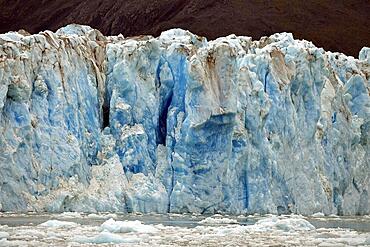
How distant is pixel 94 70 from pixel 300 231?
1347 cm

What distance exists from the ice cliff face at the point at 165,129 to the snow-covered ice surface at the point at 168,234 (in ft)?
16.8

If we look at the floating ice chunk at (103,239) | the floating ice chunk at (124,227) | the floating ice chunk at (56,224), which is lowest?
the floating ice chunk at (103,239)

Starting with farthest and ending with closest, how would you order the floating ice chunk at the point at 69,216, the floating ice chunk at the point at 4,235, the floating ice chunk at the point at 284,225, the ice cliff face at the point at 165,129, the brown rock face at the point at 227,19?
the brown rock face at the point at 227,19 < the ice cliff face at the point at 165,129 < the floating ice chunk at the point at 69,216 < the floating ice chunk at the point at 284,225 < the floating ice chunk at the point at 4,235

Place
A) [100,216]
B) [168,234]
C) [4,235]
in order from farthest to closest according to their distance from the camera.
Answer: [100,216] < [168,234] < [4,235]

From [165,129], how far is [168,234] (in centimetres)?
1387

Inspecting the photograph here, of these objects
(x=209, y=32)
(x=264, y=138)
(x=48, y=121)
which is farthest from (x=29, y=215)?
(x=209, y=32)

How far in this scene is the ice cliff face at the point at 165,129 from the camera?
29.5m

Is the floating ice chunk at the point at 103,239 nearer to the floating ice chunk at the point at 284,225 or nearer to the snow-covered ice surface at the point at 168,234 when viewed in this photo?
the snow-covered ice surface at the point at 168,234

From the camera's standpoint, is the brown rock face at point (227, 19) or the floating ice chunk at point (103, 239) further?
the brown rock face at point (227, 19)

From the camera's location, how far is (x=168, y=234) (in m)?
20.2

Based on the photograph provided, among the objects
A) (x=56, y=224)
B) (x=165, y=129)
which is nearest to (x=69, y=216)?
(x=56, y=224)

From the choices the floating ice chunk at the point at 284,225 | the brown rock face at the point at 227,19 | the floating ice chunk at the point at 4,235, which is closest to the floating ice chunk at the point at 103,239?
the floating ice chunk at the point at 4,235

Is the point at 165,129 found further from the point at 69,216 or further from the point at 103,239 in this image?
the point at 103,239

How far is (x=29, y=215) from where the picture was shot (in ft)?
87.5
